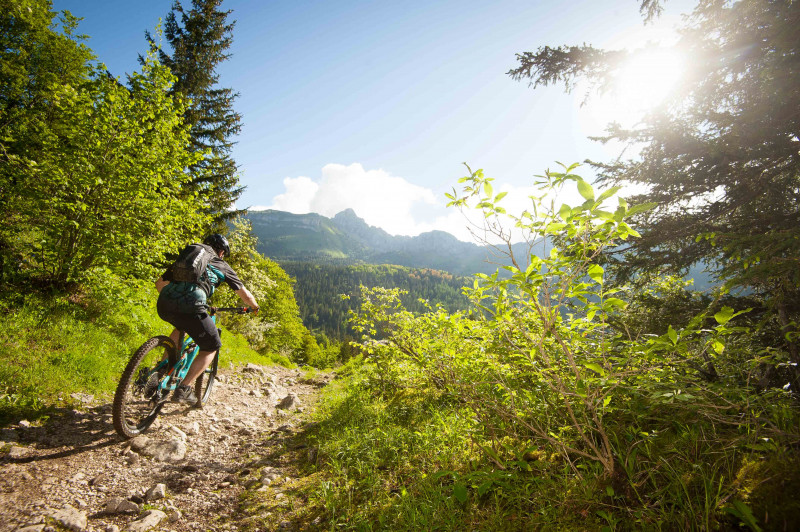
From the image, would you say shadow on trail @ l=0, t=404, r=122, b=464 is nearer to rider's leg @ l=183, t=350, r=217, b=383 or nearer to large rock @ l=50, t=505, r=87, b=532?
rider's leg @ l=183, t=350, r=217, b=383

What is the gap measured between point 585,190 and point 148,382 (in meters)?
5.50

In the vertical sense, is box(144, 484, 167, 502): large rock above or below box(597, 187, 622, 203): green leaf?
below

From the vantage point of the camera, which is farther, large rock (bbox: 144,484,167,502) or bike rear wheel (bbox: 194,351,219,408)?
bike rear wheel (bbox: 194,351,219,408)

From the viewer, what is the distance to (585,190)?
5.41ft

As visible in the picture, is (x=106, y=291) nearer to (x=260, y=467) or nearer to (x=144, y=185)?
(x=144, y=185)

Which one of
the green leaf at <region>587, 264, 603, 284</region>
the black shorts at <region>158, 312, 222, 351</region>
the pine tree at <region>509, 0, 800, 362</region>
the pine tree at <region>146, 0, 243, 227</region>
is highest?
the pine tree at <region>146, 0, 243, 227</region>

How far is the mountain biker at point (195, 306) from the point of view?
13.2 ft

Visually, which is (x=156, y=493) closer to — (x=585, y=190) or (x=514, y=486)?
(x=514, y=486)

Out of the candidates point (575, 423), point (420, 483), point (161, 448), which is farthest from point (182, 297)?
point (575, 423)

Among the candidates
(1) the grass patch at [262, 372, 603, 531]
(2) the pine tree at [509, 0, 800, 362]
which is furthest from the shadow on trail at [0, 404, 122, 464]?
(2) the pine tree at [509, 0, 800, 362]

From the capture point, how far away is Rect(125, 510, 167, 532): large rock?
249 centimetres

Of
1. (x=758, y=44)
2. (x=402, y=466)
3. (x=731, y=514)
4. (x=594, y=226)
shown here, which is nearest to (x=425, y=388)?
(x=402, y=466)

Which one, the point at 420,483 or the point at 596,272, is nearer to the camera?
the point at 596,272

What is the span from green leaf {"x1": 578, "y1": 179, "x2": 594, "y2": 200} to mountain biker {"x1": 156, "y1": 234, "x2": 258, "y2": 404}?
15.3 feet
